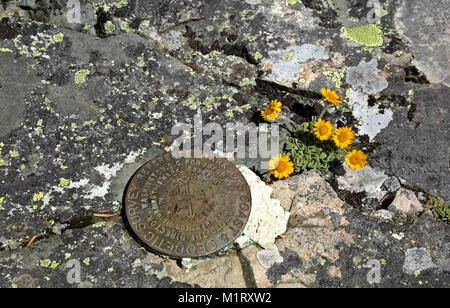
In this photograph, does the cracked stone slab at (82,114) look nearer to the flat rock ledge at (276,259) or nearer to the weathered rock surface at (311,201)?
the flat rock ledge at (276,259)

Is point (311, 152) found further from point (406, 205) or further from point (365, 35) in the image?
point (365, 35)

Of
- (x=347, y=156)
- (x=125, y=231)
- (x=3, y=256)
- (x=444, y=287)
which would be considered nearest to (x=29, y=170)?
(x=3, y=256)

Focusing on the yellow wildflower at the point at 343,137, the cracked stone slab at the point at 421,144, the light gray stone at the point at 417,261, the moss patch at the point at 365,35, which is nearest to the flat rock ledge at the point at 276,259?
the light gray stone at the point at 417,261

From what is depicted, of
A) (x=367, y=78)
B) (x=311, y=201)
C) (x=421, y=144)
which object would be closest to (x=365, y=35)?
(x=367, y=78)

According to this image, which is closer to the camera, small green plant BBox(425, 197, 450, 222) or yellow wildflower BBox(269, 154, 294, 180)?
small green plant BBox(425, 197, 450, 222)

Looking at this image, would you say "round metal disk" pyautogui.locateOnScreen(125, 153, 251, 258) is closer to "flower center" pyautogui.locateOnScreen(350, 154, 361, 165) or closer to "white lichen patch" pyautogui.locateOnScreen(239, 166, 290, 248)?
"white lichen patch" pyautogui.locateOnScreen(239, 166, 290, 248)

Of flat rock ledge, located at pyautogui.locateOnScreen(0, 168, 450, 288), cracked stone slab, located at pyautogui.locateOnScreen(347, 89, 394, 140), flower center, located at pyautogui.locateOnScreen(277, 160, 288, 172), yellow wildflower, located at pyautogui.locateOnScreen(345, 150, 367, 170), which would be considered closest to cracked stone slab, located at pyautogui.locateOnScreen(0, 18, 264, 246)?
flat rock ledge, located at pyautogui.locateOnScreen(0, 168, 450, 288)
